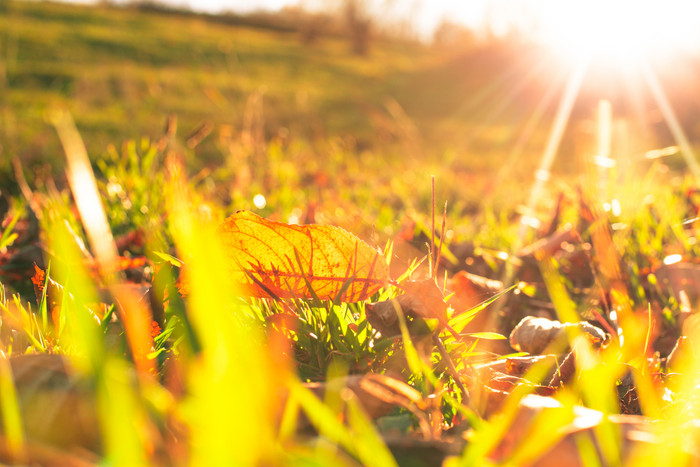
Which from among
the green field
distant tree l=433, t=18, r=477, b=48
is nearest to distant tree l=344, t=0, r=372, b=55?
distant tree l=433, t=18, r=477, b=48

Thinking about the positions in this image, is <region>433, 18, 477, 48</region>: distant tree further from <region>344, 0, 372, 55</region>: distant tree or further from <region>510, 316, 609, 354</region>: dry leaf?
<region>510, 316, 609, 354</region>: dry leaf

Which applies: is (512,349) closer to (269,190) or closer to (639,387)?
(639,387)

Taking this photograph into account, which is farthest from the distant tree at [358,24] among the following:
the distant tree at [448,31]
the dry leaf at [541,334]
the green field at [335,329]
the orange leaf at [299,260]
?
the orange leaf at [299,260]

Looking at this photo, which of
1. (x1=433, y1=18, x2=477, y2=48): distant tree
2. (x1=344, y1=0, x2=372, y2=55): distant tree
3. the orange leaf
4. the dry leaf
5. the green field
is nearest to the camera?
the green field

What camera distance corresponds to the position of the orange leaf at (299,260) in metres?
0.91

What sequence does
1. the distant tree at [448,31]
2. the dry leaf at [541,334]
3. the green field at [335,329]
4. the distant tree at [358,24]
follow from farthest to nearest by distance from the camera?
the distant tree at [448,31] < the distant tree at [358,24] < the dry leaf at [541,334] < the green field at [335,329]

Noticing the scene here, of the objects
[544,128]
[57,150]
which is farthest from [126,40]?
[57,150]

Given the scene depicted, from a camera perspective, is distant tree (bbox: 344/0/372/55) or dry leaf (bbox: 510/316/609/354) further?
distant tree (bbox: 344/0/372/55)

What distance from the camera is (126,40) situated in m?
23.8

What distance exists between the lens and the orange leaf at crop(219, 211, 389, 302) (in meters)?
0.91

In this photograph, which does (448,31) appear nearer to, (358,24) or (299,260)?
(358,24)

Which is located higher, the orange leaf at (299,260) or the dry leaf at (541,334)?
the orange leaf at (299,260)

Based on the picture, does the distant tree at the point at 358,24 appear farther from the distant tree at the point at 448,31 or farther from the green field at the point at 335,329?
the green field at the point at 335,329

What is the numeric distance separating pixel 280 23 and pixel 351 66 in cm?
1567
